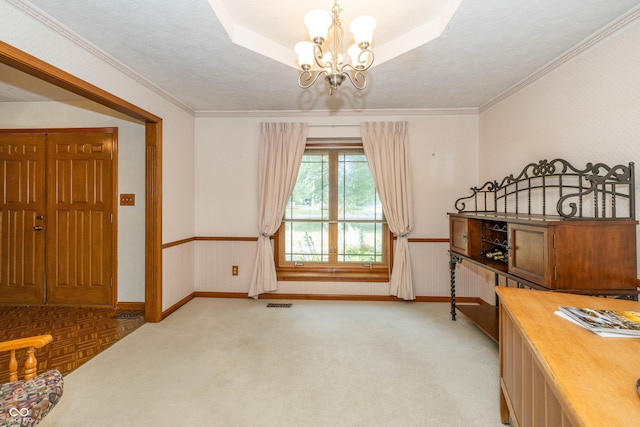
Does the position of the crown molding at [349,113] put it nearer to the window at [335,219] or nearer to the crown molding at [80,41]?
the window at [335,219]

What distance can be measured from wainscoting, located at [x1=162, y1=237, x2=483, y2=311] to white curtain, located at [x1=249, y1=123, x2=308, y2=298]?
198 millimetres

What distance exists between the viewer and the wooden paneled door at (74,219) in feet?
11.5

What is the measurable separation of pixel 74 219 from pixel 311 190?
115 inches

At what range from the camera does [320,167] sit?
12.8 feet

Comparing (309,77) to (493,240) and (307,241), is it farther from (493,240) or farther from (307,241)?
(307,241)

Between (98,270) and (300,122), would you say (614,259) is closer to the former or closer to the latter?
(300,122)

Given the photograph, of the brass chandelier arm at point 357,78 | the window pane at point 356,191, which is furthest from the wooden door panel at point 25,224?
the brass chandelier arm at point 357,78

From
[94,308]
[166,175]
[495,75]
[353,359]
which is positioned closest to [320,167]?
[166,175]

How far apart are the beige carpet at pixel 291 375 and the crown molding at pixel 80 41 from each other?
2.45m

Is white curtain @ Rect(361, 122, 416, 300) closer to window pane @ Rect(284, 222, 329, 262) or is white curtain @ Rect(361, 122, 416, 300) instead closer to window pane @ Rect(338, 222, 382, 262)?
window pane @ Rect(338, 222, 382, 262)

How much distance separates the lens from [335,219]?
391 centimetres

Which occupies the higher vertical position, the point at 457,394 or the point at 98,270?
the point at 98,270

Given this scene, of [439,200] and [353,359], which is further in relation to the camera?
[439,200]

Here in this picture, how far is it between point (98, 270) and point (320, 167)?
3.01m
